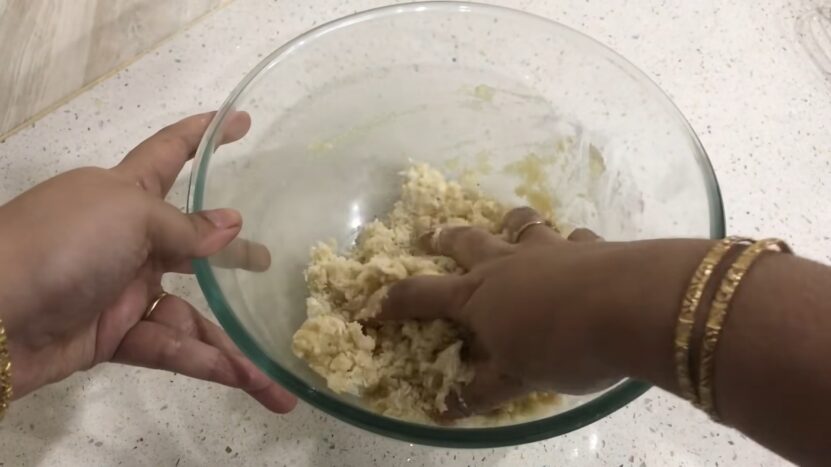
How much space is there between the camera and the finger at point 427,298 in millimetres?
504

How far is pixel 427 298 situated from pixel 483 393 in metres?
0.09

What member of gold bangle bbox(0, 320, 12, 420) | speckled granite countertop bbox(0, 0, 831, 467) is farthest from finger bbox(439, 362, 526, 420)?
gold bangle bbox(0, 320, 12, 420)

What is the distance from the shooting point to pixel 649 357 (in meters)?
0.34

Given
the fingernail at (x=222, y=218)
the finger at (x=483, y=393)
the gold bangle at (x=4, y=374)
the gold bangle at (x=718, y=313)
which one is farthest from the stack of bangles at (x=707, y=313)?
the gold bangle at (x=4, y=374)

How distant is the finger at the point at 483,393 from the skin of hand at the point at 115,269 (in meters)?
0.17

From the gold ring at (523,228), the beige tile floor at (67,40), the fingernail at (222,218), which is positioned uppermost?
the beige tile floor at (67,40)

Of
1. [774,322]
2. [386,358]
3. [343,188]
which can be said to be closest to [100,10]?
[343,188]

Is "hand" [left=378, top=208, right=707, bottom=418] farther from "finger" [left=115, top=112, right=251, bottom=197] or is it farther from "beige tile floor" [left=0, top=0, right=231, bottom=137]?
"beige tile floor" [left=0, top=0, right=231, bottom=137]

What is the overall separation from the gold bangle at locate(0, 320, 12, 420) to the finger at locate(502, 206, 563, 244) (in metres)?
0.41

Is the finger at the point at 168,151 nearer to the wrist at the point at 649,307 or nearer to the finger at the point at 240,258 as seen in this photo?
the finger at the point at 240,258

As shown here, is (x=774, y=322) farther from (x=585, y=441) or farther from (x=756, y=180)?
(x=756, y=180)

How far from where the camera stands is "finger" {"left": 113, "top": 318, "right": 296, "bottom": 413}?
61cm

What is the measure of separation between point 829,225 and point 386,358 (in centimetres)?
52

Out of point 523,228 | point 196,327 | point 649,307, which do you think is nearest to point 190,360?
point 196,327
